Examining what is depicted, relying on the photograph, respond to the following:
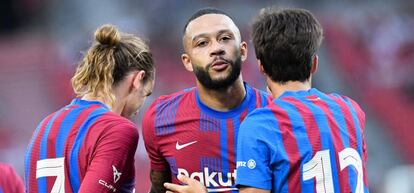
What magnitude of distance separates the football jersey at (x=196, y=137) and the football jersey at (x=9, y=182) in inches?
35.9

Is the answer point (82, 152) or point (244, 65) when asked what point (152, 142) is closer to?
point (82, 152)

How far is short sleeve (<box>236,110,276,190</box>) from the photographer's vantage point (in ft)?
11.4

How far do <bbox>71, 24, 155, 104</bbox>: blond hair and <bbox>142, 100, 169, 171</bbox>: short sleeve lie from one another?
0.80 ft

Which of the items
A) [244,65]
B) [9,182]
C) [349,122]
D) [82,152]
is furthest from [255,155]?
[244,65]

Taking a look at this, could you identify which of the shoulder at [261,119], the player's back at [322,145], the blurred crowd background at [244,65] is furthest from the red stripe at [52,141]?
the blurred crowd background at [244,65]

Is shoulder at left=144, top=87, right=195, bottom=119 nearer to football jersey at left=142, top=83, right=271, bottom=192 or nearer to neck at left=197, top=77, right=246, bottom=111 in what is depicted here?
football jersey at left=142, top=83, right=271, bottom=192

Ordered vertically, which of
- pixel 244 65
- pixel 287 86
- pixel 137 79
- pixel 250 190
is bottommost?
pixel 250 190

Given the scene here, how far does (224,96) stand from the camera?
4379 mm

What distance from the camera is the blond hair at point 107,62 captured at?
4211 millimetres

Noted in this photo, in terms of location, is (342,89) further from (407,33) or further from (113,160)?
(113,160)

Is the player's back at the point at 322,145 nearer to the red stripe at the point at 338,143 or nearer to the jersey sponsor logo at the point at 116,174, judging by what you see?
the red stripe at the point at 338,143

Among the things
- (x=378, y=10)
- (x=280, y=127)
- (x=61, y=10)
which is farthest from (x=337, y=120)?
(x=61, y=10)

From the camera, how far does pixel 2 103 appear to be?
12.9m

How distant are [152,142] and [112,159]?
54cm
